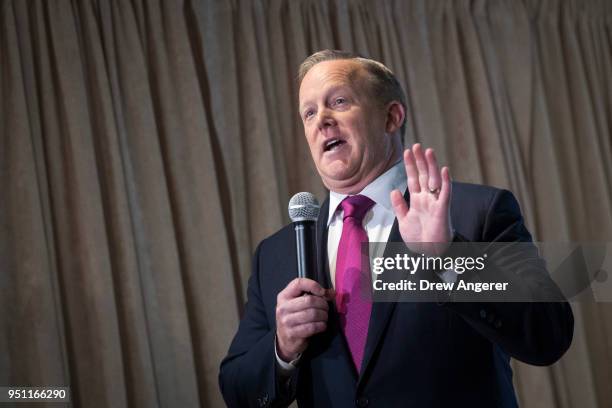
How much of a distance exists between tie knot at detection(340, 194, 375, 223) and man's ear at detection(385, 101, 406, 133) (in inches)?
11.9

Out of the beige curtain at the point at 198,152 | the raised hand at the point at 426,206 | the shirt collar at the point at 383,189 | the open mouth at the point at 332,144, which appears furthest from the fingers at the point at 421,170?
the beige curtain at the point at 198,152

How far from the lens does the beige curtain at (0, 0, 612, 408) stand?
293 cm

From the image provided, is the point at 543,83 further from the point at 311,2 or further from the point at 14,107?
the point at 14,107

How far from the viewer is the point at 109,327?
291 cm

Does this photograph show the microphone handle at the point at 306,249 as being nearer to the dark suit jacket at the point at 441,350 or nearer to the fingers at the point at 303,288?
the fingers at the point at 303,288

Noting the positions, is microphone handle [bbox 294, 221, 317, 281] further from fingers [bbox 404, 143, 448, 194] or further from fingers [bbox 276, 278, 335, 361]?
fingers [bbox 404, 143, 448, 194]

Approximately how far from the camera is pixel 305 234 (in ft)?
5.86

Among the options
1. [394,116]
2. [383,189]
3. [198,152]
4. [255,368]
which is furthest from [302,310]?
[198,152]

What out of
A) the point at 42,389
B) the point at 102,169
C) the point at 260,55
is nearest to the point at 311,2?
the point at 260,55

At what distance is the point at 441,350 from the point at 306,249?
0.39 metres

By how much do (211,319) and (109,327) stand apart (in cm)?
43

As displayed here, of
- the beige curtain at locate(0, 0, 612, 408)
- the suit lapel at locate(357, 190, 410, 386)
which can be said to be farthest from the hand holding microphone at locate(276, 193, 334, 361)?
the beige curtain at locate(0, 0, 612, 408)

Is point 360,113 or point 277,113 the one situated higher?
point 277,113

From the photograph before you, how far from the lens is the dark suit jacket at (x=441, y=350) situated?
1660 mm
